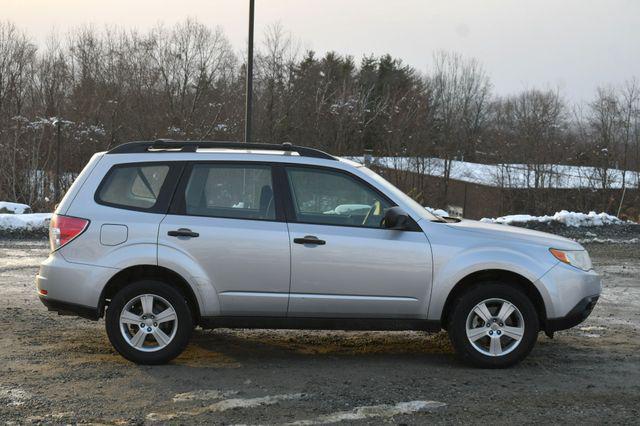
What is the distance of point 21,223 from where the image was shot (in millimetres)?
15953

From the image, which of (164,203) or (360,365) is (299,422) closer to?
(360,365)

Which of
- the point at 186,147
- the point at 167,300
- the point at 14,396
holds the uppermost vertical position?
the point at 186,147

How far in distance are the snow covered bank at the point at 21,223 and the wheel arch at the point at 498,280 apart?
12472 millimetres

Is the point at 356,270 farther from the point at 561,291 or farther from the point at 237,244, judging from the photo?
the point at 561,291

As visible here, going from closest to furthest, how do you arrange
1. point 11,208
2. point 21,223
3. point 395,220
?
point 395,220 → point 21,223 → point 11,208

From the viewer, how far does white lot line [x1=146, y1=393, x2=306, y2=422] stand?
15.4 ft

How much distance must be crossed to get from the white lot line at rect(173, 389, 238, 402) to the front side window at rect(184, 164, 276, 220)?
1.46 meters

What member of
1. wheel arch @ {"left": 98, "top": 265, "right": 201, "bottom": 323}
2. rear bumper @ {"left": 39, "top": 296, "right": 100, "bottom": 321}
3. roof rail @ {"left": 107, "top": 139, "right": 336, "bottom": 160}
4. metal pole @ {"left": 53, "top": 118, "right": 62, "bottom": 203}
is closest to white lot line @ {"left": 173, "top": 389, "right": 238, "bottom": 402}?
wheel arch @ {"left": 98, "top": 265, "right": 201, "bottom": 323}

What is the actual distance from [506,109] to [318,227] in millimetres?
43776

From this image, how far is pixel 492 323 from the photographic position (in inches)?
232

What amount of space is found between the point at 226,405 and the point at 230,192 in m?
1.87

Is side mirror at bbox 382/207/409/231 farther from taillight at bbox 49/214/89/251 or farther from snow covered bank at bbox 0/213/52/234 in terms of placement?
snow covered bank at bbox 0/213/52/234

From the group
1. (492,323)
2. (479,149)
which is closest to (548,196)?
(479,149)

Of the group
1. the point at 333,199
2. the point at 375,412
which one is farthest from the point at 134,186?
the point at 375,412
